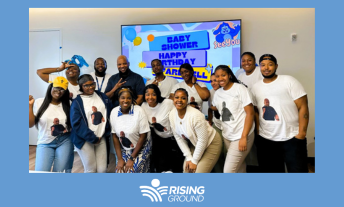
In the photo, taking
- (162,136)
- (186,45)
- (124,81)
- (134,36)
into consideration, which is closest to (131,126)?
(162,136)

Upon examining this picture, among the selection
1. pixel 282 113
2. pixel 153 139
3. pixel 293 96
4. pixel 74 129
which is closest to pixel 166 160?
pixel 153 139

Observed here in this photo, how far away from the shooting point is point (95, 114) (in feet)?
7.61

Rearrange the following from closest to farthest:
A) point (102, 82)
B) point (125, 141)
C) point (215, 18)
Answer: point (125, 141)
point (102, 82)
point (215, 18)

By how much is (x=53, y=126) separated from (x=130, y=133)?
32.0 inches

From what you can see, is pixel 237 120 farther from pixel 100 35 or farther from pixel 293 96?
pixel 100 35

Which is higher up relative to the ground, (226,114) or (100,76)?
(100,76)

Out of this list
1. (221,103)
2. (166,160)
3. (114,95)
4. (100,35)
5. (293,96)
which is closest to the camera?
(293,96)

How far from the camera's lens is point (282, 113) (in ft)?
6.61

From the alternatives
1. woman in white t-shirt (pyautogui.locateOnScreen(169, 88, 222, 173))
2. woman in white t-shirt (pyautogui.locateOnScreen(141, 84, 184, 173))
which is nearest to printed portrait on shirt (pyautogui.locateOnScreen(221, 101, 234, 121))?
woman in white t-shirt (pyautogui.locateOnScreen(169, 88, 222, 173))

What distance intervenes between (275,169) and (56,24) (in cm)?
427

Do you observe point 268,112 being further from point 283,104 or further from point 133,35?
point 133,35

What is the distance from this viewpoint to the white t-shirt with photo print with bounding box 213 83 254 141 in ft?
6.79

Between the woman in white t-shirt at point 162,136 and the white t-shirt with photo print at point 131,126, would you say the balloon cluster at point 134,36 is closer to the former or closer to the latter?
the woman in white t-shirt at point 162,136
